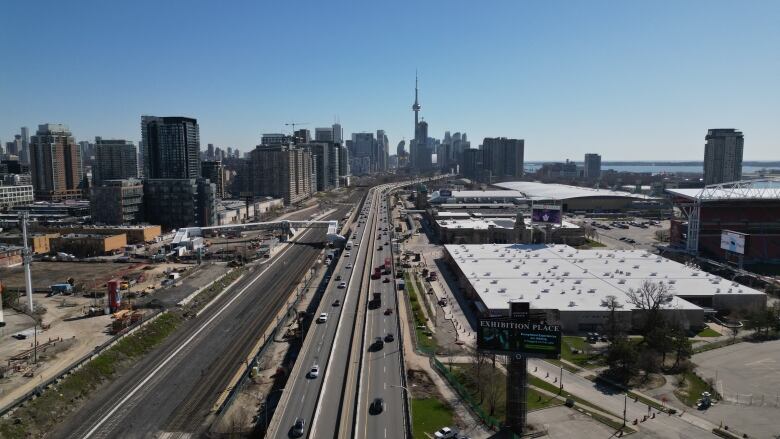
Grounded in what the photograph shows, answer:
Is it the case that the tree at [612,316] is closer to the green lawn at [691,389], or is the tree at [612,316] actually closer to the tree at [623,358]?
the tree at [623,358]

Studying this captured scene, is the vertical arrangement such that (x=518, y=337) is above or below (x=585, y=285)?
above

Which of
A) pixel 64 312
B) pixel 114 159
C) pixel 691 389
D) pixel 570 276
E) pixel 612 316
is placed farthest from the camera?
pixel 114 159

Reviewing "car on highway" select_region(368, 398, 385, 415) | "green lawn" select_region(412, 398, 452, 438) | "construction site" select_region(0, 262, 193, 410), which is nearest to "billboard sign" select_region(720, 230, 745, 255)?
"green lawn" select_region(412, 398, 452, 438)

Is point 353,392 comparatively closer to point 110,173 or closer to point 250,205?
point 250,205

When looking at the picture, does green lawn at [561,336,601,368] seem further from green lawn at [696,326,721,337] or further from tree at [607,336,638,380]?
green lawn at [696,326,721,337]

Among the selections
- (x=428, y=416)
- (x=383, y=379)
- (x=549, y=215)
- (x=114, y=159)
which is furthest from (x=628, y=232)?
(x=114, y=159)

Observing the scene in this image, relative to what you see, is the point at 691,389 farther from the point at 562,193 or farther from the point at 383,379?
the point at 562,193
